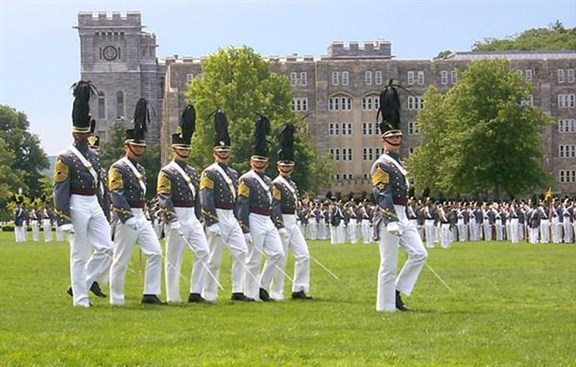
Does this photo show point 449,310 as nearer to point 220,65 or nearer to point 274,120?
point 274,120

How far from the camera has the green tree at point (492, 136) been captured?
8719 cm

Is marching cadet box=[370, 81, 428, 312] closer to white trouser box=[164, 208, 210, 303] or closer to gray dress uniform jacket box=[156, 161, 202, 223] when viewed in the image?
white trouser box=[164, 208, 210, 303]

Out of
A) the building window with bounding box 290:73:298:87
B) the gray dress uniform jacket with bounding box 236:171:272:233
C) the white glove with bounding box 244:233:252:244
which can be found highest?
the building window with bounding box 290:73:298:87

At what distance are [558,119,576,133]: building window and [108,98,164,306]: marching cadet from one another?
115 m

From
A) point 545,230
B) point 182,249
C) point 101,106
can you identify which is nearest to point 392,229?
point 182,249

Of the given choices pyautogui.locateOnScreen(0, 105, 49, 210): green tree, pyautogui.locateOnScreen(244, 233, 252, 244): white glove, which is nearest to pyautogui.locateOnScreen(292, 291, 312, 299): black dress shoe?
pyautogui.locateOnScreen(244, 233, 252, 244): white glove

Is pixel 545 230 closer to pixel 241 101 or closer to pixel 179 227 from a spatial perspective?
pixel 179 227

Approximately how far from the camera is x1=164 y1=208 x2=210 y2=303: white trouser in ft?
62.4

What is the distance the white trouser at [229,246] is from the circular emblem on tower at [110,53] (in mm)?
133387

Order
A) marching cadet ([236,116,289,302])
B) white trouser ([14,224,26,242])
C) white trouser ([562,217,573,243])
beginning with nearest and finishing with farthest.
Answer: marching cadet ([236,116,289,302])
white trouser ([562,217,573,243])
white trouser ([14,224,26,242])

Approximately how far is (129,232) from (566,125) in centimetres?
11557

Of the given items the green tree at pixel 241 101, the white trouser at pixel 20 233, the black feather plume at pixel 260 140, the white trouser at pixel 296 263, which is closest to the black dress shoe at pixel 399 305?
the white trouser at pixel 296 263

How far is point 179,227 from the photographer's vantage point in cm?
1888

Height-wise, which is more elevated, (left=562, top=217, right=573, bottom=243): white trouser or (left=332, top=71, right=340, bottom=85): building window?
(left=332, top=71, right=340, bottom=85): building window
